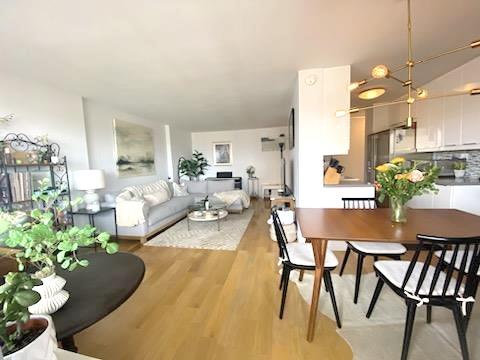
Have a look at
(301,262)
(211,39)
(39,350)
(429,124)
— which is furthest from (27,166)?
(429,124)

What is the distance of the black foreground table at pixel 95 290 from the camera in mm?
875

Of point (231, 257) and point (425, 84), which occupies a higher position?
point (425, 84)

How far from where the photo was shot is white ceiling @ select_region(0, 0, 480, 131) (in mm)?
1633

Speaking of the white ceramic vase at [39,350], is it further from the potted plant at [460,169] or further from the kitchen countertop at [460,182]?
the potted plant at [460,169]

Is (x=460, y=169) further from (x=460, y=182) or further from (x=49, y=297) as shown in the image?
(x=49, y=297)

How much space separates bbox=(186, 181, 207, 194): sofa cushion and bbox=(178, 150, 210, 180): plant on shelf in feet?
2.55

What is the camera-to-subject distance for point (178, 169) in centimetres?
665

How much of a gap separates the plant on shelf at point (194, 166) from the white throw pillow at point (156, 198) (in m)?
1.97

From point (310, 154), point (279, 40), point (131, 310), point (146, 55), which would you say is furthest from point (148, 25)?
point (131, 310)

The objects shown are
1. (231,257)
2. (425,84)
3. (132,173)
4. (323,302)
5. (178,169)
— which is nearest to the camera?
(323,302)

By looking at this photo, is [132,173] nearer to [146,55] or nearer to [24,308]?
[146,55]

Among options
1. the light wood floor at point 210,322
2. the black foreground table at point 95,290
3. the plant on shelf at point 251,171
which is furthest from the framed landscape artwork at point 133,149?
the black foreground table at point 95,290

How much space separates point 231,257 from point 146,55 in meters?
2.54

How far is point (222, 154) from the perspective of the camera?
7559 mm
